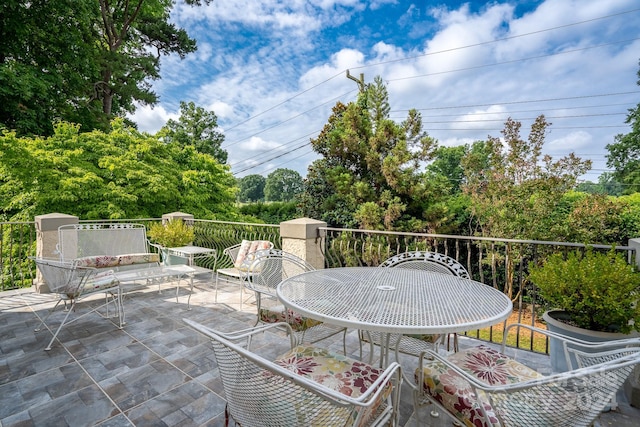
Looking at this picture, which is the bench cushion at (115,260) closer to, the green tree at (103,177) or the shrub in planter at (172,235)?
the shrub in planter at (172,235)

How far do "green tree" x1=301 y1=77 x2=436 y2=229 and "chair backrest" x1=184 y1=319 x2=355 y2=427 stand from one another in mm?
8171

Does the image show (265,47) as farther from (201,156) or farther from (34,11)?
(34,11)

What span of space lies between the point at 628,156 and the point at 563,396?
21684 mm

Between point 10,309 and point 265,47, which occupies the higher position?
point 265,47

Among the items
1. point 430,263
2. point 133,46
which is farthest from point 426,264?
point 133,46

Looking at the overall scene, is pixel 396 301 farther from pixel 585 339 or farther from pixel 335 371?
pixel 585 339

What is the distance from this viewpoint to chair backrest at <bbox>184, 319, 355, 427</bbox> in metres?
0.95

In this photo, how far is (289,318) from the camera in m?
2.29

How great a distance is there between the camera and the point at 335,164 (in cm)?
1056

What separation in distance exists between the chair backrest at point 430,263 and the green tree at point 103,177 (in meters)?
7.65

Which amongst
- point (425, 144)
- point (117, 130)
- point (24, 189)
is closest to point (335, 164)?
point (425, 144)

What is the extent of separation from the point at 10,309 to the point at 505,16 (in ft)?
35.9

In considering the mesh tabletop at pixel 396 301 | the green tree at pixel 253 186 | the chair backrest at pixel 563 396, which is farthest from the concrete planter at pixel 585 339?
the green tree at pixel 253 186

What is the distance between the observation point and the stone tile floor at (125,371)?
1.77 meters
